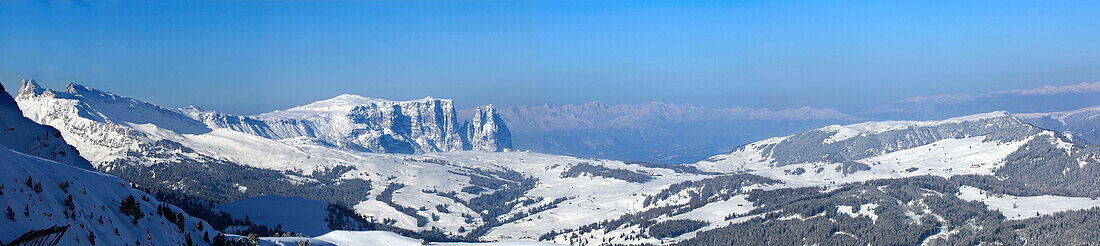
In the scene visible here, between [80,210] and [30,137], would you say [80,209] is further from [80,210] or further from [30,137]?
[30,137]

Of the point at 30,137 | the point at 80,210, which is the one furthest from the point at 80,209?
the point at 30,137

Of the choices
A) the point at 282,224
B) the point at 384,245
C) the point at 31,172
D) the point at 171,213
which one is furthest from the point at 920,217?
the point at 31,172

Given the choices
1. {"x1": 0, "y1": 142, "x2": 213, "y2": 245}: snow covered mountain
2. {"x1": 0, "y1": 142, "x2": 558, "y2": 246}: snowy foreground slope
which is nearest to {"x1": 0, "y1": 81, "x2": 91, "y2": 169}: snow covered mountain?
{"x1": 0, "y1": 142, "x2": 213, "y2": 245}: snow covered mountain

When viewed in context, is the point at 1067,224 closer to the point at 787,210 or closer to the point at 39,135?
the point at 787,210

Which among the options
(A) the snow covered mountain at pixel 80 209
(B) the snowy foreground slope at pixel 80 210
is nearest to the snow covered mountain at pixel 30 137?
(A) the snow covered mountain at pixel 80 209

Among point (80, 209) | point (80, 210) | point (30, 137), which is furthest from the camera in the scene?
point (30, 137)

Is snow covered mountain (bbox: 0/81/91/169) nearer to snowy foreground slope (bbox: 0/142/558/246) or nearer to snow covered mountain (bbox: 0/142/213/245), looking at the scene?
snow covered mountain (bbox: 0/142/213/245)
